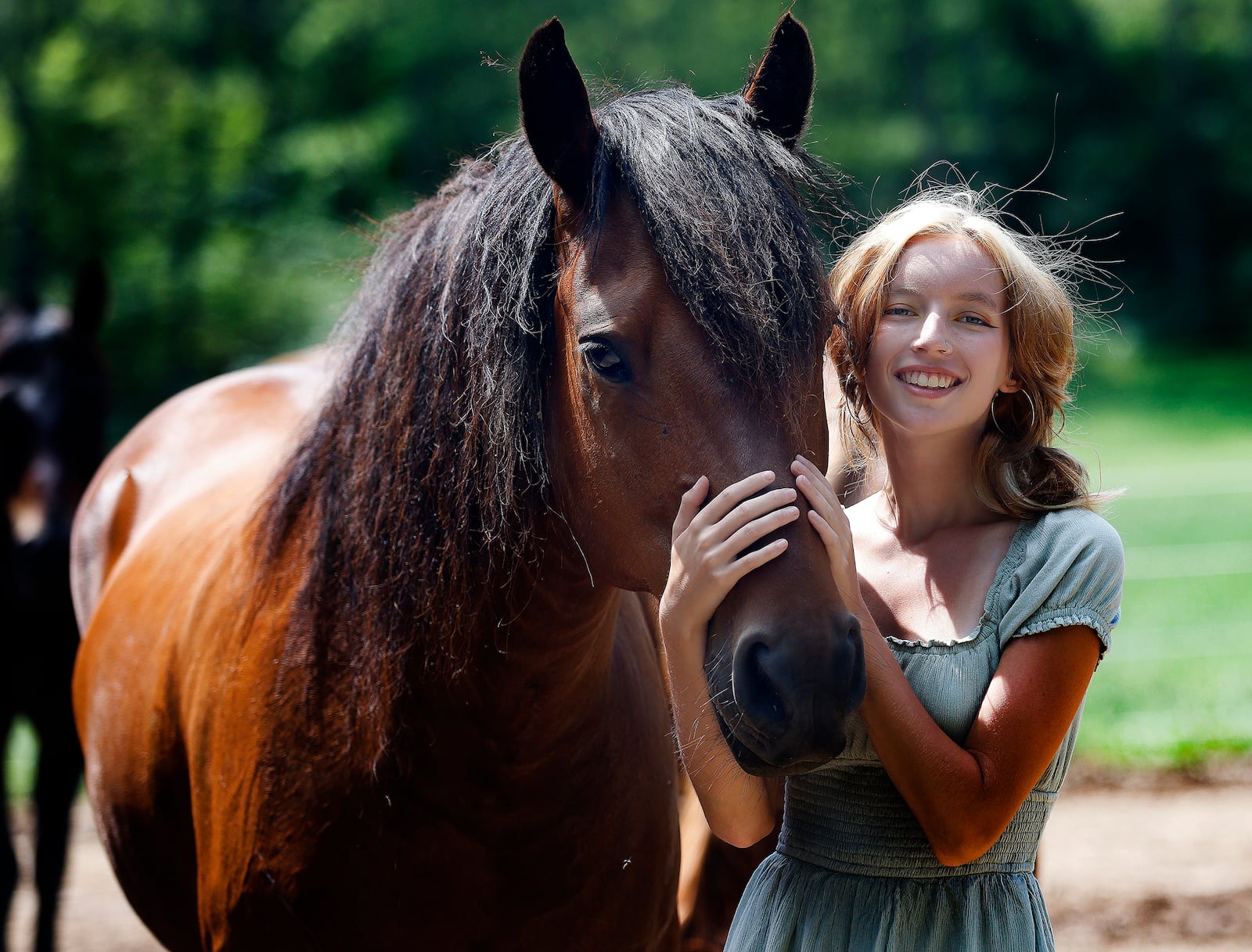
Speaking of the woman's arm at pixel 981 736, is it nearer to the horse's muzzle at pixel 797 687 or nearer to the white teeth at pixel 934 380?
the horse's muzzle at pixel 797 687

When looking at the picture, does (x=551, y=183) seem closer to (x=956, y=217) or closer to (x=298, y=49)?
(x=956, y=217)

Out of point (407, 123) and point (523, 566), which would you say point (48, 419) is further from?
point (407, 123)

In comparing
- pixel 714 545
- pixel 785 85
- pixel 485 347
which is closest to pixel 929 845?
pixel 714 545

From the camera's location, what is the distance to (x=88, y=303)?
4.95 metres

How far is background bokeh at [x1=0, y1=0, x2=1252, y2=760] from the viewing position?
11.4m

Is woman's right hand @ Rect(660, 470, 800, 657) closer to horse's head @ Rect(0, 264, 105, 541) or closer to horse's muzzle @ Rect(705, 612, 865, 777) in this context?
horse's muzzle @ Rect(705, 612, 865, 777)

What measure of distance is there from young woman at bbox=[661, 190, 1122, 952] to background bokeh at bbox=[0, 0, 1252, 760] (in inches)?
10.8

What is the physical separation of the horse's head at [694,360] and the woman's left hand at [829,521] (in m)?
0.02

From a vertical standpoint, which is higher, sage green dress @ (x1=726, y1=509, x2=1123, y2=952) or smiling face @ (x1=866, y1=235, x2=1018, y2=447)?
smiling face @ (x1=866, y1=235, x2=1018, y2=447)

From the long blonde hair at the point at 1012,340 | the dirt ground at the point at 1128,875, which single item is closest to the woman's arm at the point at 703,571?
the long blonde hair at the point at 1012,340

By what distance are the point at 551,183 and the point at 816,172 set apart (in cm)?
42

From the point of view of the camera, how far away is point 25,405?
15.5ft

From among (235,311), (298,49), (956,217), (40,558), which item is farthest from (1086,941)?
(298,49)

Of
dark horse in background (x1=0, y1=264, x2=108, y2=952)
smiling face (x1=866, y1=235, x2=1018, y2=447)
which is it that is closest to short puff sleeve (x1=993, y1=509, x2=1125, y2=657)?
smiling face (x1=866, y1=235, x2=1018, y2=447)
